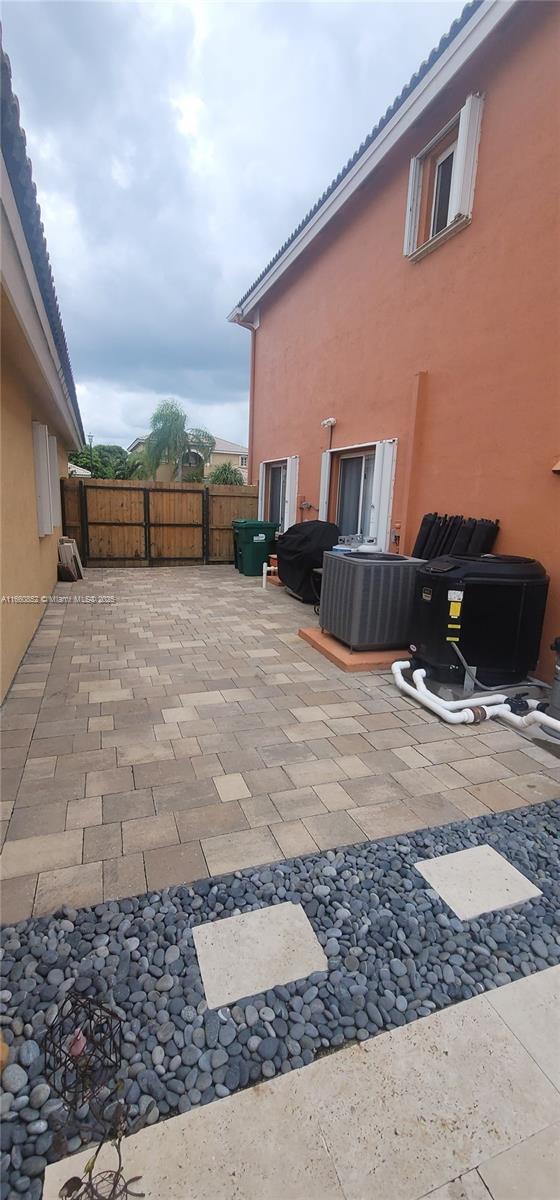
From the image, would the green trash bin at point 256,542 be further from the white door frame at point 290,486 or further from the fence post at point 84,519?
the fence post at point 84,519

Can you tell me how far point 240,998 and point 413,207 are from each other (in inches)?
263

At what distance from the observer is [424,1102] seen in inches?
43.3

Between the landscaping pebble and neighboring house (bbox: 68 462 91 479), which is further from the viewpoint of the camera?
neighboring house (bbox: 68 462 91 479)

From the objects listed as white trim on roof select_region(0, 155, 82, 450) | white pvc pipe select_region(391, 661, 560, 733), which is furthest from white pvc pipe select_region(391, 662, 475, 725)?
white trim on roof select_region(0, 155, 82, 450)

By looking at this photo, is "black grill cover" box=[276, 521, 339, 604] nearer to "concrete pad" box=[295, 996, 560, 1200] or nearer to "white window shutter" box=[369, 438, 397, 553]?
"white window shutter" box=[369, 438, 397, 553]

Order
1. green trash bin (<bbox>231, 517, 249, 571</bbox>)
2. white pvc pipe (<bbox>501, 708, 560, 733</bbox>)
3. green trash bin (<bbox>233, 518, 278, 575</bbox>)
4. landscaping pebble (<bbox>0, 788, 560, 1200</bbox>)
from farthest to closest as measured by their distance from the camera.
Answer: green trash bin (<bbox>231, 517, 249, 571</bbox>) < green trash bin (<bbox>233, 518, 278, 575</bbox>) < white pvc pipe (<bbox>501, 708, 560, 733</bbox>) < landscaping pebble (<bbox>0, 788, 560, 1200</bbox>)

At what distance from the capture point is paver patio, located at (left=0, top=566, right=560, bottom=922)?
6.08 ft

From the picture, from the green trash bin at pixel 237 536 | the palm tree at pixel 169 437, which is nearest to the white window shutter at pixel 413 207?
the green trash bin at pixel 237 536

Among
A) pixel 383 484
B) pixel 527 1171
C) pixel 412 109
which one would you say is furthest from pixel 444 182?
pixel 527 1171

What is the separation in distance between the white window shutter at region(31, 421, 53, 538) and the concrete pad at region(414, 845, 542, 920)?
5024mm

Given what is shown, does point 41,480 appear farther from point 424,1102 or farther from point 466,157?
point 424,1102

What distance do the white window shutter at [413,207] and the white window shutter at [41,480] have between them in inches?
172

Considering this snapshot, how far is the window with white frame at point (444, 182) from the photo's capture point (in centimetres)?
418

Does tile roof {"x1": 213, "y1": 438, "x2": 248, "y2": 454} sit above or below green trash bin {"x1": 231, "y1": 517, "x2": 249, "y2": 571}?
above
